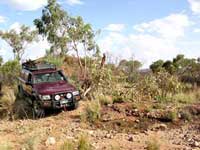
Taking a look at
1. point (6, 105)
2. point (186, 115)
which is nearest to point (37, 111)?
point (6, 105)

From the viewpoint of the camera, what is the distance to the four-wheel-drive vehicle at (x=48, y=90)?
542 inches

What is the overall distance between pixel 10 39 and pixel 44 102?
24702 millimetres

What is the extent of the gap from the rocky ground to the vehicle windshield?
1.54 metres

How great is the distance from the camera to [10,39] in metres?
37.2

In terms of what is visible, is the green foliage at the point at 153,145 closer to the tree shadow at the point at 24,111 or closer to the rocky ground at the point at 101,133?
the rocky ground at the point at 101,133

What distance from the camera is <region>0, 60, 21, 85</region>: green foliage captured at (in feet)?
78.1

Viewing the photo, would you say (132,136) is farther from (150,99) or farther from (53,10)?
(53,10)

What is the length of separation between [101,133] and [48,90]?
3.37 metres

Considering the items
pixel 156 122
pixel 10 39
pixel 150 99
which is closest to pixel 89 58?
pixel 150 99

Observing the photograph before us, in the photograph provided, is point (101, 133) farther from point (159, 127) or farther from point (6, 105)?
point (6, 105)

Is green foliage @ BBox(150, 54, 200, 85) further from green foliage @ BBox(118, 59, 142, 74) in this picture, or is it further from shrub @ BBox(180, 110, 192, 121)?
shrub @ BBox(180, 110, 192, 121)

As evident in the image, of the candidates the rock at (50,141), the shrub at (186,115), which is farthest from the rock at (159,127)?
the rock at (50,141)

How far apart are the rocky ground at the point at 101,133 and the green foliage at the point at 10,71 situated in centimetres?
1046

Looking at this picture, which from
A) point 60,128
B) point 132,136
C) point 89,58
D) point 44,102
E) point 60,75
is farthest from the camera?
point 89,58
